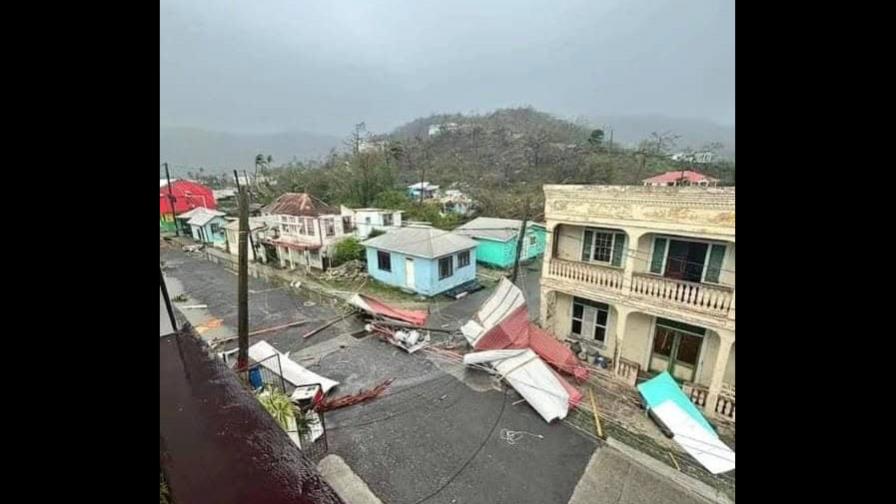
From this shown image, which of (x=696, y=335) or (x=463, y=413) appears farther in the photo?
(x=696, y=335)

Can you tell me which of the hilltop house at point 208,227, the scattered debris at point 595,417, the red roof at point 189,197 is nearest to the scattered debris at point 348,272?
the hilltop house at point 208,227

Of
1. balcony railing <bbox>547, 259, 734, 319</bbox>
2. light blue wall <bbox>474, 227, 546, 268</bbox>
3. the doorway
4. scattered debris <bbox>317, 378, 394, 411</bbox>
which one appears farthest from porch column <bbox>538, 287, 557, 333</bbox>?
light blue wall <bbox>474, 227, 546, 268</bbox>

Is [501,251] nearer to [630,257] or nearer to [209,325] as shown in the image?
[630,257]

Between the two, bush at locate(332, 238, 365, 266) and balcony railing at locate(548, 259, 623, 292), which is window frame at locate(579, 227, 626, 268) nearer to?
balcony railing at locate(548, 259, 623, 292)

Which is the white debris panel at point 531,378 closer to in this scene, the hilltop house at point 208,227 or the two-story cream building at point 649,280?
the two-story cream building at point 649,280
